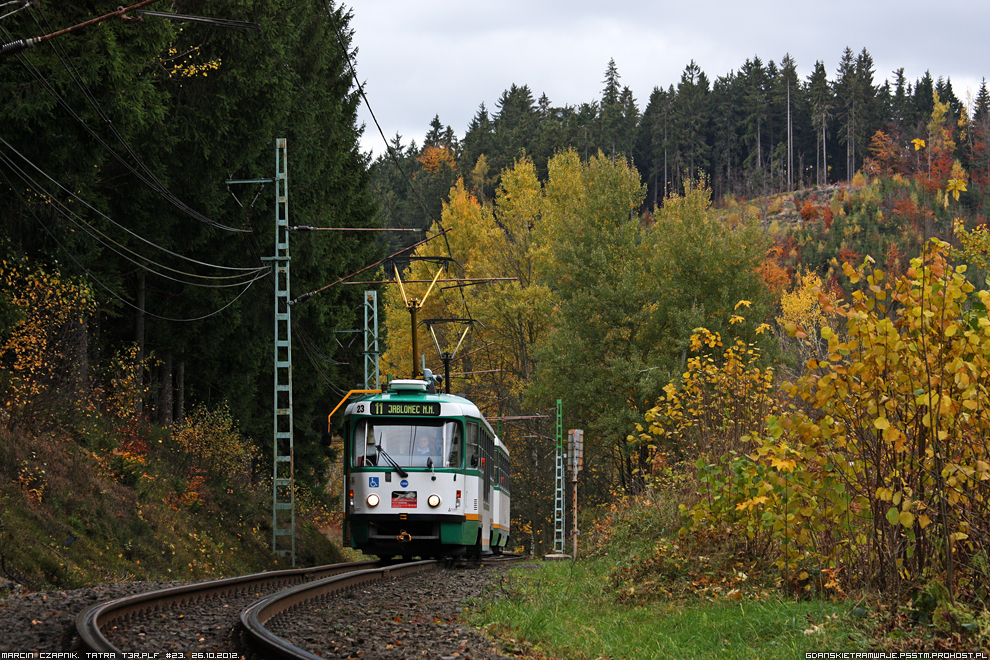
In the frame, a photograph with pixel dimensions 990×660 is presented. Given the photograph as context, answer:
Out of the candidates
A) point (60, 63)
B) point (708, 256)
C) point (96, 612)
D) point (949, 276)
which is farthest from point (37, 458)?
point (708, 256)

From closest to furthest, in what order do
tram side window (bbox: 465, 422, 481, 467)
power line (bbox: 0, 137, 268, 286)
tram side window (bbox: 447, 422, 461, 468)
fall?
power line (bbox: 0, 137, 268, 286)
tram side window (bbox: 447, 422, 461, 468)
tram side window (bbox: 465, 422, 481, 467)

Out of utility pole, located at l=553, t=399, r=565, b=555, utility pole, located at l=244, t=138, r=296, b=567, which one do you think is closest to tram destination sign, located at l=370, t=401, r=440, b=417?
utility pole, located at l=244, t=138, r=296, b=567

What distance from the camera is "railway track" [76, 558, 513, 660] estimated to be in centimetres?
700

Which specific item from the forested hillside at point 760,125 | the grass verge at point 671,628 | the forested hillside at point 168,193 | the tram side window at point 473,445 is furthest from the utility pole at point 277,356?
the forested hillside at point 760,125

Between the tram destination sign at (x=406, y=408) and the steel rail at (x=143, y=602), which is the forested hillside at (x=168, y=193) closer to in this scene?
the tram destination sign at (x=406, y=408)

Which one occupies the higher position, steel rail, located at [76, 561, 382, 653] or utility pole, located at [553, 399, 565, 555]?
steel rail, located at [76, 561, 382, 653]

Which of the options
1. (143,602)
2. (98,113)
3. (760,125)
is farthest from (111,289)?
(760,125)

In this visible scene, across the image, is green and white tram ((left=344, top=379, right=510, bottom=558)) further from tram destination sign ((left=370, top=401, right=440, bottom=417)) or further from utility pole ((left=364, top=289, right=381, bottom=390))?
utility pole ((left=364, top=289, right=381, bottom=390))

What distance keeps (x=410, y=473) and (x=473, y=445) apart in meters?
1.47

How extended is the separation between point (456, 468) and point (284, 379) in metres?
12.4

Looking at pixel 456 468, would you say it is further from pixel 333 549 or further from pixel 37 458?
pixel 333 549

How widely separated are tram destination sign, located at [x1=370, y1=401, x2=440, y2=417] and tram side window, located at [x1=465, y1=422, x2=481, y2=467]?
2.27 feet

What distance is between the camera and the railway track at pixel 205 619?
700 centimetres

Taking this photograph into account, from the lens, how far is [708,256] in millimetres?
35000
